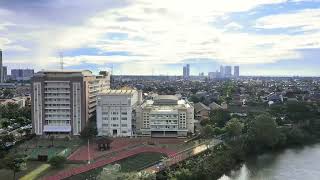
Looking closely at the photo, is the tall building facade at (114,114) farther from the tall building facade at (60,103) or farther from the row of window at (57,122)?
the row of window at (57,122)

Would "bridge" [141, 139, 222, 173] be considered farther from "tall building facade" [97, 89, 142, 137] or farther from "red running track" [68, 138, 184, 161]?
"tall building facade" [97, 89, 142, 137]

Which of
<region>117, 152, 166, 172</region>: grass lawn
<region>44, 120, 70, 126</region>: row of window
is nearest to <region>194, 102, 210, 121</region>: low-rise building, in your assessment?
<region>44, 120, 70, 126</region>: row of window

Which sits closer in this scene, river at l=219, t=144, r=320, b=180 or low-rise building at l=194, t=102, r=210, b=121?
river at l=219, t=144, r=320, b=180

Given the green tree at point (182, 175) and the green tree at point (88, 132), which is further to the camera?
the green tree at point (88, 132)

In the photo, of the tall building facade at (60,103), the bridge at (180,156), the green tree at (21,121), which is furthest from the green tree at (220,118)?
the green tree at (21,121)

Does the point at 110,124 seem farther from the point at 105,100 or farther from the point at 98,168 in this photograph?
the point at 98,168

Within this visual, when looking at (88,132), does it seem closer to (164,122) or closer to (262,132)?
(164,122)
